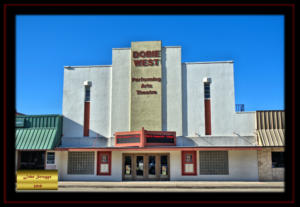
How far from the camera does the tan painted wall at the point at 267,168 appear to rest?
21.8 metres

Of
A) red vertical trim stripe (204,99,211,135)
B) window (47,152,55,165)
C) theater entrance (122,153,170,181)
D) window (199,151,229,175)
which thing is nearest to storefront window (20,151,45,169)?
window (47,152,55,165)

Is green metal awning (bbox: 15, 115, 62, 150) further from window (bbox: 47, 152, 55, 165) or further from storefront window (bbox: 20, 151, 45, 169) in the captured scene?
storefront window (bbox: 20, 151, 45, 169)

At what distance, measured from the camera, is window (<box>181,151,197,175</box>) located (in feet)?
73.7

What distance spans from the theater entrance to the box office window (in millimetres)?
2638

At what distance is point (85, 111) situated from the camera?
25141mm

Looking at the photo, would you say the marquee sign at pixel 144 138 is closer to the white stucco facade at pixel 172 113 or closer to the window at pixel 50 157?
the white stucco facade at pixel 172 113

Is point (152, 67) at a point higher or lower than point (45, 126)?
higher

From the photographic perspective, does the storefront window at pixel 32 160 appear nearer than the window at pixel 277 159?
No

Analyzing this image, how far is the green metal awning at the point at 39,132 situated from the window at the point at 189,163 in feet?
33.3

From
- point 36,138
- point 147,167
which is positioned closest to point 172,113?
point 147,167

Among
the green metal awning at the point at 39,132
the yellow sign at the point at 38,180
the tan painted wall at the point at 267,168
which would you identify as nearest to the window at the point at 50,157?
the green metal awning at the point at 39,132
